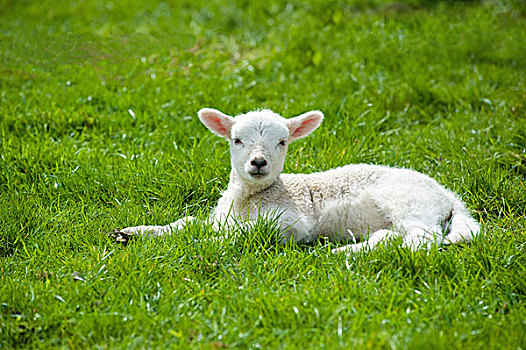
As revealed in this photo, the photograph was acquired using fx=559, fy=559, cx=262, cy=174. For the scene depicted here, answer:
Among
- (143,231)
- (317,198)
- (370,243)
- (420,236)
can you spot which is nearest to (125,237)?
(143,231)

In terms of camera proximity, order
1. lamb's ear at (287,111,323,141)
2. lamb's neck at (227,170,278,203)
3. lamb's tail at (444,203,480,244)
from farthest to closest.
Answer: lamb's ear at (287,111,323,141)
lamb's neck at (227,170,278,203)
lamb's tail at (444,203,480,244)

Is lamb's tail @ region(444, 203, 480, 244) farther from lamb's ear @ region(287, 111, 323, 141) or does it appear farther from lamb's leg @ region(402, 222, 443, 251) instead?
lamb's ear @ region(287, 111, 323, 141)

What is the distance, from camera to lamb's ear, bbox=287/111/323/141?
4809mm

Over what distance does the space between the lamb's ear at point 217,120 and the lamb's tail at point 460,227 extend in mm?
1973

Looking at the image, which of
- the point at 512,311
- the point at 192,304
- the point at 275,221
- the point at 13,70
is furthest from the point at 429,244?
the point at 13,70

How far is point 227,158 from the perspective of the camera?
19.7ft

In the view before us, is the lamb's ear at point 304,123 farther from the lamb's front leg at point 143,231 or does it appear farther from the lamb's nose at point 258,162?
the lamb's front leg at point 143,231

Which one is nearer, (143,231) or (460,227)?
(460,227)

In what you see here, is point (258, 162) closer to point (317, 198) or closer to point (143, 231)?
point (317, 198)

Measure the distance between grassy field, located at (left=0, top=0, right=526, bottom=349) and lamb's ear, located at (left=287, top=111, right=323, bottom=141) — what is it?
862mm

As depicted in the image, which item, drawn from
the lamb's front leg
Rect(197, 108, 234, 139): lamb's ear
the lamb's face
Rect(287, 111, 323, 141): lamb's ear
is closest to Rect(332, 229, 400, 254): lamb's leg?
the lamb's face

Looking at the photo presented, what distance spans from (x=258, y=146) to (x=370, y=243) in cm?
115

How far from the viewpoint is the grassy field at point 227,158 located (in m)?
3.39

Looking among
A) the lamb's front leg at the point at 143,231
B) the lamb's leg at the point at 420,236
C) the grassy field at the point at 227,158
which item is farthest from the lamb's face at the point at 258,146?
the lamb's leg at the point at 420,236
